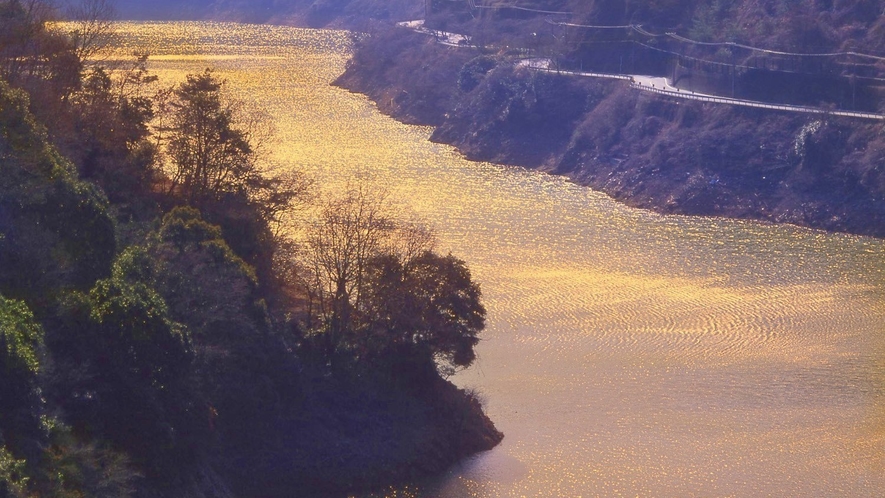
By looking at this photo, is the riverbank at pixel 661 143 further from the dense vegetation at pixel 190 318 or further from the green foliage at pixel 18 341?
the green foliage at pixel 18 341

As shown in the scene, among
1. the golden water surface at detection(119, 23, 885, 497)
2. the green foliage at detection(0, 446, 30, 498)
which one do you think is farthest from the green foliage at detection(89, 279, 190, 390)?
the golden water surface at detection(119, 23, 885, 497)

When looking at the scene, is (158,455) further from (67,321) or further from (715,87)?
(715,87)

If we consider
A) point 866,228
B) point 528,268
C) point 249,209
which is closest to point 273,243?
point 249,209

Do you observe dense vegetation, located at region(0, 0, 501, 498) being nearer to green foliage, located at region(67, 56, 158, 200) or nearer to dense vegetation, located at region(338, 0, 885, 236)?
green foliage, located at region(67, 56, 158, 200)

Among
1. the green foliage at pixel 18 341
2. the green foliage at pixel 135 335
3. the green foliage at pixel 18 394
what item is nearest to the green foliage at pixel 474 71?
the green foliage at pixel 135 335

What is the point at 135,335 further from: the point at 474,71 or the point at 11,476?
the point at 474,71
